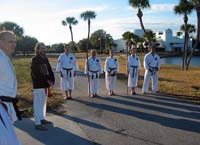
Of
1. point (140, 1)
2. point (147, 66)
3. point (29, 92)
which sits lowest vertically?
point (29, 92)

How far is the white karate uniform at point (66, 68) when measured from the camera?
15.2 m

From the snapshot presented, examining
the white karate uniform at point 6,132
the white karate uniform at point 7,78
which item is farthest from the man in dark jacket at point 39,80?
A: the white karate uniform at point 6,132

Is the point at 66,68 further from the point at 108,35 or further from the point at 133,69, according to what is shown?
the point at 108,35

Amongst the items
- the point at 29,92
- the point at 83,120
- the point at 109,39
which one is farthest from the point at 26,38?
the point at 83,120

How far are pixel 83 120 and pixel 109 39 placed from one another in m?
114

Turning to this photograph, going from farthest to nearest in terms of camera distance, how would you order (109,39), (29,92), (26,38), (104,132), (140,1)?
(109,39) → (26,38) → (140,1) → (29,92) → (104,132)

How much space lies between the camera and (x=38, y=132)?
961cm

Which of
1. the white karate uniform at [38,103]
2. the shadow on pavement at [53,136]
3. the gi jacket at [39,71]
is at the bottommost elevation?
the shadow on pavement at [53,136]

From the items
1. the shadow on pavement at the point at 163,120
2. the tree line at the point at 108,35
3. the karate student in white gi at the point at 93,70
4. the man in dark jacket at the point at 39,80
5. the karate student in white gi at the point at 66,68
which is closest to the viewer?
the man in dark jacket at the point at 39,80

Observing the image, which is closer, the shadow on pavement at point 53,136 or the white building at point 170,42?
the shadow on pavement at point 53,136

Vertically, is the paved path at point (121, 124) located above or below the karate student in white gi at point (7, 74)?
below

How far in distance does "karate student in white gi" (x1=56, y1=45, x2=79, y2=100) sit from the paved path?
65cm

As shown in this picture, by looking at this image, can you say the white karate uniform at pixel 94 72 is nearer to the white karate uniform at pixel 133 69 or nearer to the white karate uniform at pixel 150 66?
the white karate uniform at pixel 133 69

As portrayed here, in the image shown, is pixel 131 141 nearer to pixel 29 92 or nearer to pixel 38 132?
pixel 38 132
